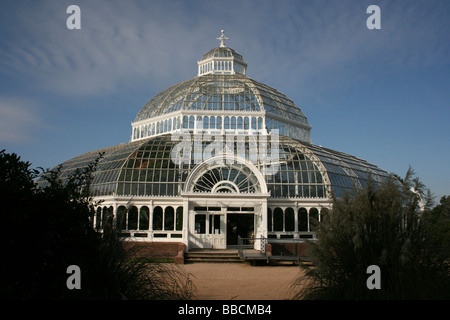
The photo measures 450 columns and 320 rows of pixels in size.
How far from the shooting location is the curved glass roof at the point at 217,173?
2572 cm

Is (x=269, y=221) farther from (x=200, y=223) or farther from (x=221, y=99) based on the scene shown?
(x=221, y=99)

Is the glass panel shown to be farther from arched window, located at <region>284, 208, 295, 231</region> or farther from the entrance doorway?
arched window, located at <region>284, 208, 295, 231</region>

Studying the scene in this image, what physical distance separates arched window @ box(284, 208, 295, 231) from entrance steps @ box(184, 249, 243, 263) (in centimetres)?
434

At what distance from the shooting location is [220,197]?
Result: 25.0 meters

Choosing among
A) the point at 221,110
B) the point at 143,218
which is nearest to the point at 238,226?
the point at 143,218

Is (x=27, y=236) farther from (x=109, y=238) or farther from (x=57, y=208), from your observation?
(x=109, y=238)

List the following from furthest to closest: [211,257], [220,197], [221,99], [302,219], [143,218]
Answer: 1. [221,99]
2. [302,219]
3. [143,218]
4. [220,197]
5. [211,257]

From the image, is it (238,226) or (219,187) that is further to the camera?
(238,226)

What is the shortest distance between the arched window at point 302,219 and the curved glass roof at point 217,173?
112cm

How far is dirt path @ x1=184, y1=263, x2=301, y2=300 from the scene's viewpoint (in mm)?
13409

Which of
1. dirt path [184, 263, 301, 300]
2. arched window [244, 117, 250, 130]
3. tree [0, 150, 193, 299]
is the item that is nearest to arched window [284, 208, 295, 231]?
dirt path [184, 263, 301, 300]

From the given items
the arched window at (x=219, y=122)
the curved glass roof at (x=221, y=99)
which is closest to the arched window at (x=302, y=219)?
the arched window at (x=219, y=122)

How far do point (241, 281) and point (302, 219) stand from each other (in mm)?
10682
